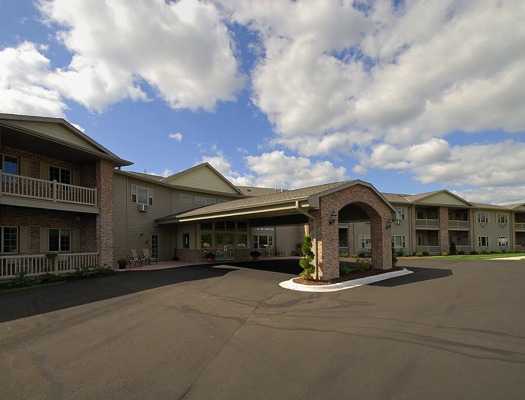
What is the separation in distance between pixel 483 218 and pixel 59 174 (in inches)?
1808

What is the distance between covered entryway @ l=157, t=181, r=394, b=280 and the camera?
12789mm

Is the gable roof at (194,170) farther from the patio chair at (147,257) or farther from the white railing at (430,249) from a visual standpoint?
the white railing at (430,249)

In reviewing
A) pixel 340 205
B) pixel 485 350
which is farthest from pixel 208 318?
pixel 340 205

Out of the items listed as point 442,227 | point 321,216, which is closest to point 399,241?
point 442,227

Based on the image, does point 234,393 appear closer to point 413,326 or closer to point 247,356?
point 247,356

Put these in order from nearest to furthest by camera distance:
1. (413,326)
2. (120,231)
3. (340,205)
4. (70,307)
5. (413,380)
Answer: (413,380), (413,326), (70,307), (340,205), (120,231)

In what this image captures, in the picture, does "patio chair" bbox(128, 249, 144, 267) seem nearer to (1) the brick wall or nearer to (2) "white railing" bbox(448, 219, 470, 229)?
(1) the brick wall

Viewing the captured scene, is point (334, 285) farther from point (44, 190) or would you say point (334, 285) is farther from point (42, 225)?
point (42, 225)

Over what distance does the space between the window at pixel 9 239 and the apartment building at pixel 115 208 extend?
0.04 meters

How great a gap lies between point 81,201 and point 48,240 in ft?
8.73

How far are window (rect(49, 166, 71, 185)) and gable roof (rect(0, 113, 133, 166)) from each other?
7.46 feet

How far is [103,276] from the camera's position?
1561cm

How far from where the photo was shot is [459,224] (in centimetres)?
3766

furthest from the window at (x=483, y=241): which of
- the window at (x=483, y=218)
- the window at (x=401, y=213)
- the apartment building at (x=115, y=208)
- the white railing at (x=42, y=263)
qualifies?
the white railing at (x=42, y=263)
